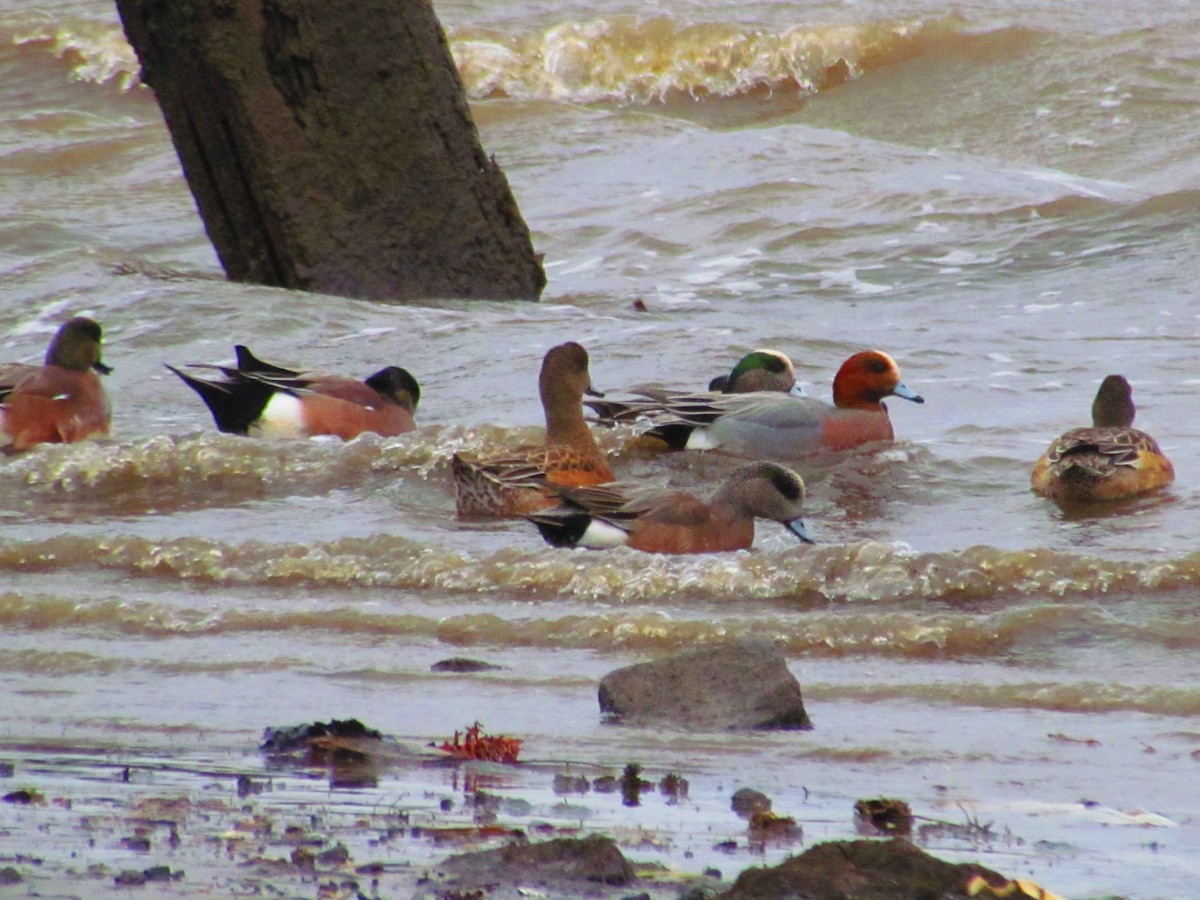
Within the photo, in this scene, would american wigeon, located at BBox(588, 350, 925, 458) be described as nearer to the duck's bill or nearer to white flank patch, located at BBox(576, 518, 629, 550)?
the duck's bill

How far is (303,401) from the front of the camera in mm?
9016

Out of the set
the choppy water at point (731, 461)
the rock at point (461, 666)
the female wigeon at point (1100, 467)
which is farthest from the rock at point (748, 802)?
the female wigeon at point (1100, 467)

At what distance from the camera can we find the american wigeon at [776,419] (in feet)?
29.5

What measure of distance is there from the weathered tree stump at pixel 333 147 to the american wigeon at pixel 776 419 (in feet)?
7.82

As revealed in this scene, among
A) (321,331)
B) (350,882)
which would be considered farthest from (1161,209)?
(350,882)

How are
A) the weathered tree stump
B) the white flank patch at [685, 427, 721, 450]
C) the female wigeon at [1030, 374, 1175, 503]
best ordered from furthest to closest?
the weathered tree stump
the white flank patch at [685, 427, 721, 450]
the female wigeon at [1030, 374, 1175, 503]

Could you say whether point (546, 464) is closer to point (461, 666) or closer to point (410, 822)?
point (461, 666)

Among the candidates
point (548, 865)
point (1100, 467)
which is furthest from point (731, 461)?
point (548, 865)

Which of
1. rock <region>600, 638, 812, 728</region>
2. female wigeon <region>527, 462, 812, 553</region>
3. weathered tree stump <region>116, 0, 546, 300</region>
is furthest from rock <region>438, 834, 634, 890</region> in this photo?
weathered tree stump <region>116, 0, 546, 300</region>

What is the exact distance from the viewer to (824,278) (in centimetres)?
1334

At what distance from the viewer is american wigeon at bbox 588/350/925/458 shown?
9000mm

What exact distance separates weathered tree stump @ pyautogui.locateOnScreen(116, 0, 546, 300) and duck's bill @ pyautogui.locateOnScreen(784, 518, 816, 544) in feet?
14.6

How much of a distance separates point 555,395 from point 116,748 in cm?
420

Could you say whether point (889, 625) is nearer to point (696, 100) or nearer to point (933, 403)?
point (933, 403)
